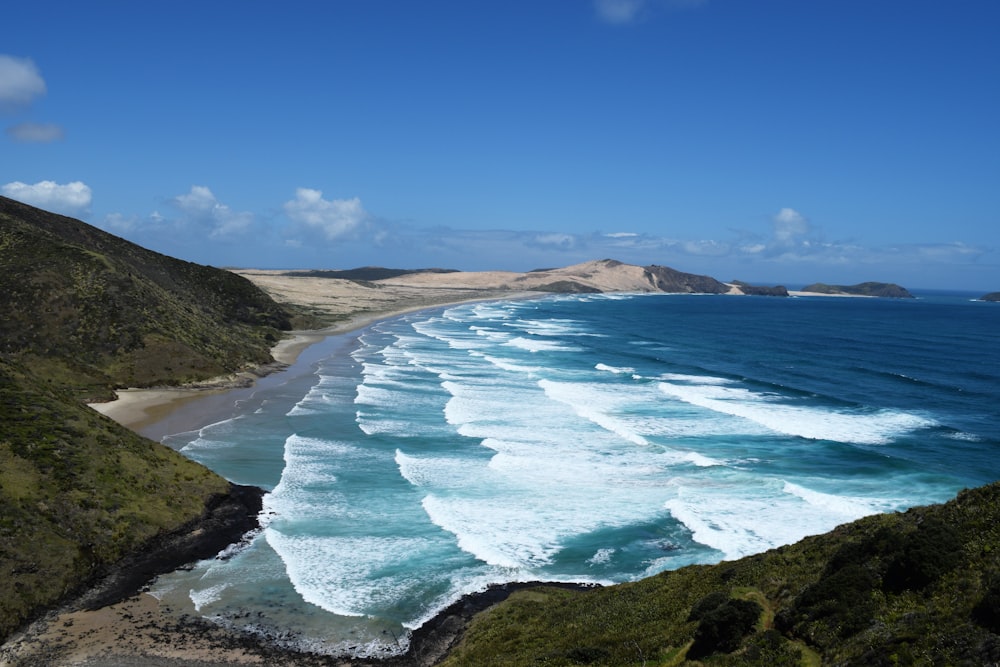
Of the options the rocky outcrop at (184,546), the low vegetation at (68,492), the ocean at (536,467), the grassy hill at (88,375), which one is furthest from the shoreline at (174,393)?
the rocky outcrop at (184,546)

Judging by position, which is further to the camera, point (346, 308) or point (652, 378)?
point (346, 308)

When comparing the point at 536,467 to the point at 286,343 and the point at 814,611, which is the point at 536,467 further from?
the point at 286,343

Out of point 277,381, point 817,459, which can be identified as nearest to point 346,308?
point 277,381

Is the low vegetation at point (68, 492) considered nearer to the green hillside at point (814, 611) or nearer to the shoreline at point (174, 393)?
the shoreline at point (174, 393)

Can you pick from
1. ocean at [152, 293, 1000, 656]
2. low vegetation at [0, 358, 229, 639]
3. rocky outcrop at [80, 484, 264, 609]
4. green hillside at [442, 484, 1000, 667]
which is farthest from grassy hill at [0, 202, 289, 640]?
green hillside at [442, 484, 1000, 667]

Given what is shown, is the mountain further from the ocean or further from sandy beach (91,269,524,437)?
the ocean

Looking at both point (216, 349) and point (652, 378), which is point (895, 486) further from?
point (216, 349)

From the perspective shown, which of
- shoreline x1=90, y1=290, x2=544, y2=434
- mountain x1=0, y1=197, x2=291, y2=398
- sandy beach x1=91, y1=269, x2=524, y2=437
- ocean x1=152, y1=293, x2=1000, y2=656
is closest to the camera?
ocean x1=152, y1=293, x2=1000, y2=656
